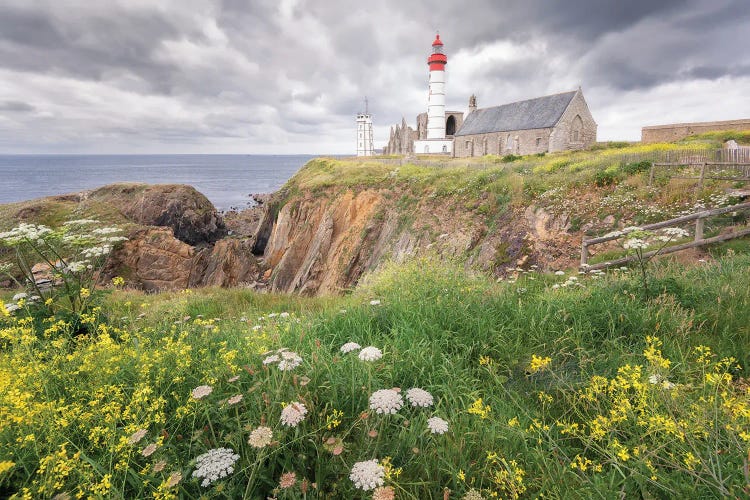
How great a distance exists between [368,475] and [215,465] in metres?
0.92

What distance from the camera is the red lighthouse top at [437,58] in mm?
59938

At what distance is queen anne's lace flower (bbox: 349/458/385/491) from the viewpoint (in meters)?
2.03

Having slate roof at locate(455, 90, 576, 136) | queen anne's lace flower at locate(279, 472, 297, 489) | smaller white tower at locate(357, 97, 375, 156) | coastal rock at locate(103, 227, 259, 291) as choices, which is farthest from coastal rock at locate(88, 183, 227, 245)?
smaller white tower at locate(357, 97, 375, 156)

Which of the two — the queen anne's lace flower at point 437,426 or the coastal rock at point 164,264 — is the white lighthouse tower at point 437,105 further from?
the queen anne's lace flower at point 437,426

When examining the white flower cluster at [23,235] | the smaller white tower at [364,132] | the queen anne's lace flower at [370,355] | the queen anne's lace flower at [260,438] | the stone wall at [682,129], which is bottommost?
the queen anne's lace flower at [260,438]

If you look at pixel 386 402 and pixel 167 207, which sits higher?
pixel 167 207

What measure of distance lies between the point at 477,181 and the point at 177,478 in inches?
816

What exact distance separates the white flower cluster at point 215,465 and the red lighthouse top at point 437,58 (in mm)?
66991

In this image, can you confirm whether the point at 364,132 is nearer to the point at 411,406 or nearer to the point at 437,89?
the point at 437,89

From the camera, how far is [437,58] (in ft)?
196

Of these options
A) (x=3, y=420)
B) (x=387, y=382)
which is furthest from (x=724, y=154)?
(x=3, y=420)

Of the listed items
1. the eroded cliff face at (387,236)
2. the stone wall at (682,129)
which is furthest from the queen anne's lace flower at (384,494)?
the stone wall at (682,129)

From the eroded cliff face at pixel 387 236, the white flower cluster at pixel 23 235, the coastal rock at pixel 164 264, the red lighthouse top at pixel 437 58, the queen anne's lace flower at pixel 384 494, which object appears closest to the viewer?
the queen anne's lace flower at pixel 384 494

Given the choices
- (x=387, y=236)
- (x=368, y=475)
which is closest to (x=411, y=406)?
(x=368, y=475)
